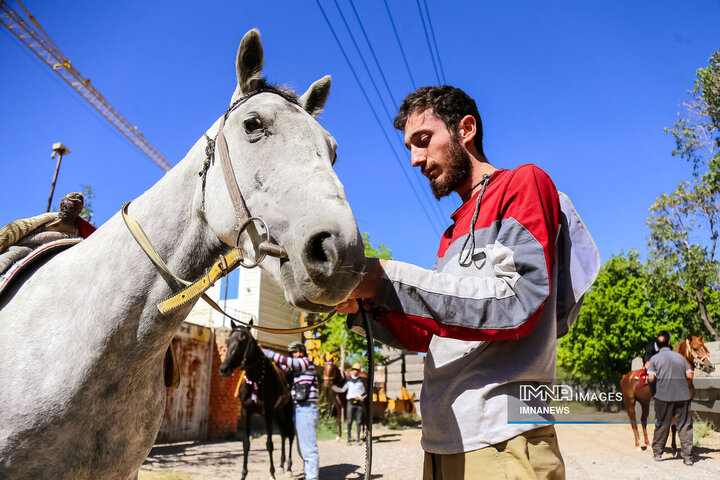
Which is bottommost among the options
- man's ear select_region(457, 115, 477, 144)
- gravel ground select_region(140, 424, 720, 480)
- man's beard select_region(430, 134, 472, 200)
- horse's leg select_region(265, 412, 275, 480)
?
gravel ground select_region(140, 424, 720, 480)

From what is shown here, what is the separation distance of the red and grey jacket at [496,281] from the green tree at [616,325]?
1433 inches

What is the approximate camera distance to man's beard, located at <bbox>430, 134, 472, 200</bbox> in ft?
6.38

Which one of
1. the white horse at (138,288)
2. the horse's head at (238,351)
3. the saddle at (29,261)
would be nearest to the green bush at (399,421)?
the horse's head at (238,351)

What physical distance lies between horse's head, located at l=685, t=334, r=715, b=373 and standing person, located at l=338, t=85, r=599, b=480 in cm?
1281

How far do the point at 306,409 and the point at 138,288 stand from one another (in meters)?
7.43

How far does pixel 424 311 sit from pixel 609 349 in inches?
1498

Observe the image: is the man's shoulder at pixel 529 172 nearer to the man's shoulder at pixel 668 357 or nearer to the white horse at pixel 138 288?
the white horse at pixel 138 288

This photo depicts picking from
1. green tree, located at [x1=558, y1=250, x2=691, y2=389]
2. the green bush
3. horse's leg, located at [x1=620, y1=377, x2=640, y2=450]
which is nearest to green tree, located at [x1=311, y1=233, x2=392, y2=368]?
the green bush

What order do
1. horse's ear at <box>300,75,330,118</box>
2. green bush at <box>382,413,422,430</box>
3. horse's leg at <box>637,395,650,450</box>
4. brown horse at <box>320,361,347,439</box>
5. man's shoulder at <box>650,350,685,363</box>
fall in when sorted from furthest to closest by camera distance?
green bush at <box>382,413,422,430</box> → brown horse at <box>320,361,347,439</box> → horse's leg at <box>637,395,650,450</box> → man's shoulder at <box>650,350,685,363</box> → horse's ear at <box>300,75,330,118</box>

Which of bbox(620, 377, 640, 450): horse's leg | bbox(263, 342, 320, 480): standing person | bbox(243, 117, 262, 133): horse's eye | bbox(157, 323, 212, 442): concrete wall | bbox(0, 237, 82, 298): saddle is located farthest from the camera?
bbox(157, 323, 212, 442): concrete wall

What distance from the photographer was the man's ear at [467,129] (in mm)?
1982

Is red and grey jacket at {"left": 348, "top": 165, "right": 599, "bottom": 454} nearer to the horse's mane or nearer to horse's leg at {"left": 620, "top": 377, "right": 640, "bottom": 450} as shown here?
the horse's mane

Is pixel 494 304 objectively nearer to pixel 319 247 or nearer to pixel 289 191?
pixel 319 247

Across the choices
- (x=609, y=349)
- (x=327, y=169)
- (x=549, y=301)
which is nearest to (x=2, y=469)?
(x=327, y=169)
